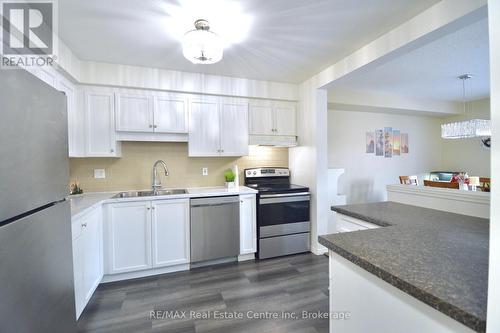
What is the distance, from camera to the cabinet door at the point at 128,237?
254cm

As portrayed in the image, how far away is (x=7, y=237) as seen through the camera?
73 centimetres

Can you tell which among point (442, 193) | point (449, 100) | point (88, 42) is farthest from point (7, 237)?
point (449, 100)

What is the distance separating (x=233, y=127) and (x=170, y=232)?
1.58 meters

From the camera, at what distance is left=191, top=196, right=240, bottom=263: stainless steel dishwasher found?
282cm

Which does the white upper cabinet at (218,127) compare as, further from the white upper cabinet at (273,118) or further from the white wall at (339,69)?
the white wall at (339,69)

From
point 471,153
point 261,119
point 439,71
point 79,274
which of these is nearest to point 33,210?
point 79,274

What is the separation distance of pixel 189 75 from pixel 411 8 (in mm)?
2346

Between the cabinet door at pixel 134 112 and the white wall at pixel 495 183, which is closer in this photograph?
the white wall at pixel 495 183

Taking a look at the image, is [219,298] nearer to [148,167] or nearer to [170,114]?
[148,167]

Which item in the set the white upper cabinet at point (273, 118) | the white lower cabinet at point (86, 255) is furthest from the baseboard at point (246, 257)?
the white upper cabinet at point (273, 118)

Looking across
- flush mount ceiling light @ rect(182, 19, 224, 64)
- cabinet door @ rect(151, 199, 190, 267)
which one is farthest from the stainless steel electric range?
flush mount ceiling light @ rect(182, 19, 224, 64)

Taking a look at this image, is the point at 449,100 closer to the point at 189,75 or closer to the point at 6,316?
the point at 189,75

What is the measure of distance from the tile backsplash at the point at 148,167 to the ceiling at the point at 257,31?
109 centimetres

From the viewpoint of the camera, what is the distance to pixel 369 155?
477cm
